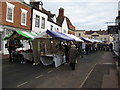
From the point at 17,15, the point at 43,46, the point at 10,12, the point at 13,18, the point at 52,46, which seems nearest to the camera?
the point at 43,46

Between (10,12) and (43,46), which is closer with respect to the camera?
(43,46)

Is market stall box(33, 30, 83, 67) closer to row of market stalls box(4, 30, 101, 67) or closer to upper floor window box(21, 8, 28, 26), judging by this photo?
row of market stalls box(4, 30, 101, 67)

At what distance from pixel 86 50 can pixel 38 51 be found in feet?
54.3

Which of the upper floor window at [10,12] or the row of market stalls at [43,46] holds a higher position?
the upper floor window at [10,12]

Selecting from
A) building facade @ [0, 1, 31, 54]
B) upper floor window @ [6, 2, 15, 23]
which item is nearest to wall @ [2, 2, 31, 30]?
building facade @ [0, 1, 31, 54]

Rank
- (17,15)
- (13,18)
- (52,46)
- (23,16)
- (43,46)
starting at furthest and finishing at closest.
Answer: (23,16), (17,15), (13,18), (52,46), (43,46)

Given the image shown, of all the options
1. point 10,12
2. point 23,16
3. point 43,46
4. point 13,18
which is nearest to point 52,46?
point 43,46

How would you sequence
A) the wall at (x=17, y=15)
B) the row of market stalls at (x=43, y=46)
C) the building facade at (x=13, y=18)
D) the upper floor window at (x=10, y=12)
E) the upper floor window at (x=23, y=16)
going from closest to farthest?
the row of market stalls at (x=43, y=46) → the building facade at (x=13, y=18) → the wall at (x=17, y=15) → the upper floor window at (x=10, y=12) → the upper floor window at (x=23, y=16)

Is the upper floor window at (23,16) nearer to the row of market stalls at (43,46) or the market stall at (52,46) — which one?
the row of market stalls at (43,46)

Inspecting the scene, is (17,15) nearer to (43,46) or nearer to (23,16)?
(23,16)

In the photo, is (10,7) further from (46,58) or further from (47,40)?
(46,58)

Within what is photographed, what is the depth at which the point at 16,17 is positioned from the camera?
20.8 meters

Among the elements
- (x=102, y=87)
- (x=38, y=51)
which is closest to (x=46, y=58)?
(x=38, y=51)

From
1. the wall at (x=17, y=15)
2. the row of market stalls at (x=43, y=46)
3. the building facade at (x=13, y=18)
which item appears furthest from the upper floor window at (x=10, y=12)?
the row of market stalls at (x=43, y=46)
